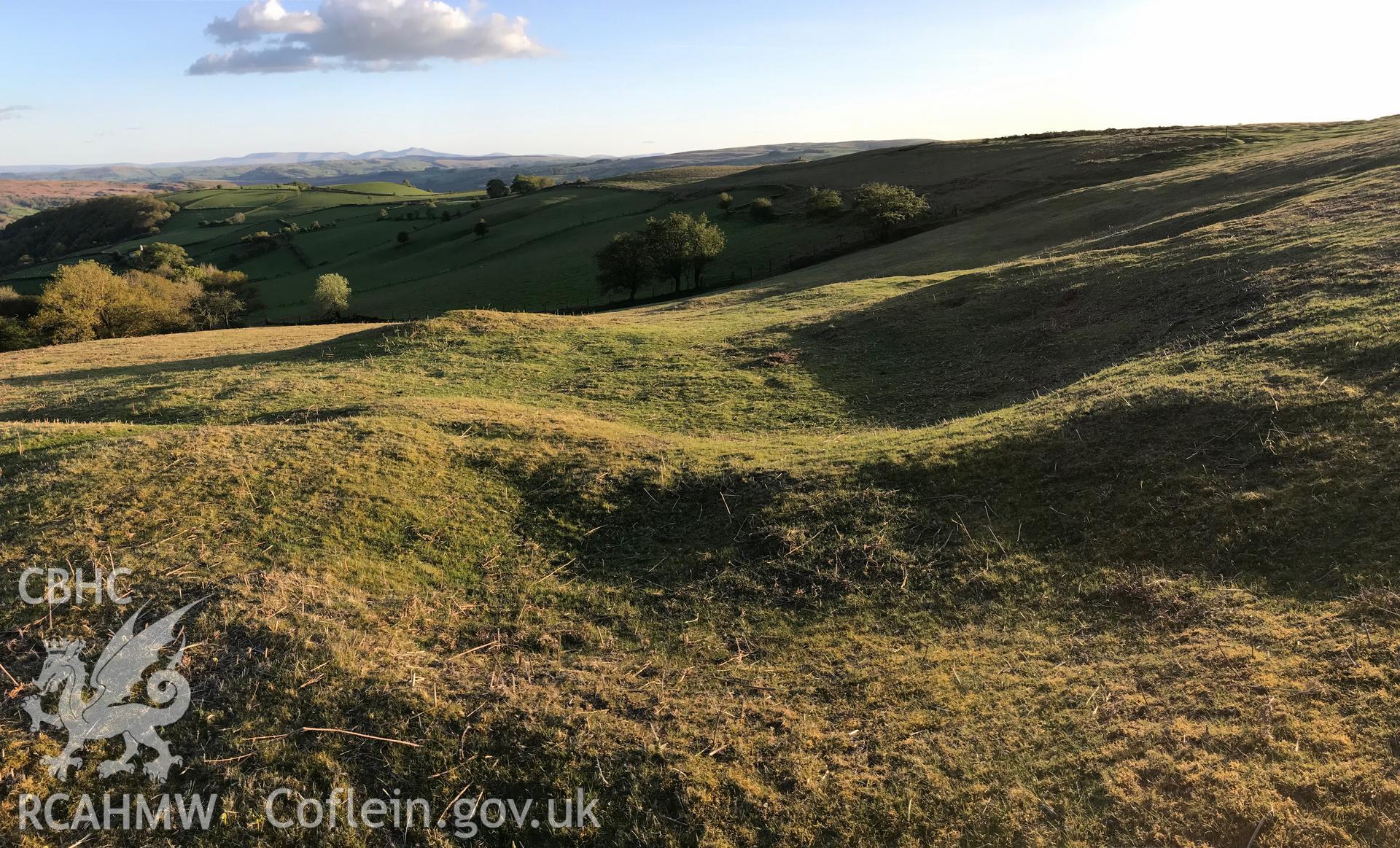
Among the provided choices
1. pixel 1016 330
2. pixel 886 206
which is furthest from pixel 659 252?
pixel 1016 330

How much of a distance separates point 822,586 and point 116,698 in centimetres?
897

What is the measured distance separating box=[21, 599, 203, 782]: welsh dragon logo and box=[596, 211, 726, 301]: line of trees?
5679cm

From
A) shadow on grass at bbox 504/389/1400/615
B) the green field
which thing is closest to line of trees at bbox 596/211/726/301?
the green field

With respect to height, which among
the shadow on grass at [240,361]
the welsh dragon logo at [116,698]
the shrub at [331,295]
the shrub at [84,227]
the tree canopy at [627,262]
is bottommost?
the welsh dragon logo at [116,698]

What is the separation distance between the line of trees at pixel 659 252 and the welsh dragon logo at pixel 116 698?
56.8m

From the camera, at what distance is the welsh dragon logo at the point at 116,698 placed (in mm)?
6758

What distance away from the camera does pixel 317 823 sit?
634cm

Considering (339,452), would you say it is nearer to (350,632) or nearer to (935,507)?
(350,632)

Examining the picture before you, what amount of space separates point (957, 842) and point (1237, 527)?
722 centimetres

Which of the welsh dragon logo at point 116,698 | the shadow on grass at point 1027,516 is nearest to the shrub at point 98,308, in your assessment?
the shadow on grass at point 1027,516

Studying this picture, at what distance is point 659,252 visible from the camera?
61.5m

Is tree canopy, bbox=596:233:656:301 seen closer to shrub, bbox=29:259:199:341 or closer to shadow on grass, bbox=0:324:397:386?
shadow on grass, bbox=0:324:397:386

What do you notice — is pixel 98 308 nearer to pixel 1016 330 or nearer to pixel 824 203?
pixel 1016 330

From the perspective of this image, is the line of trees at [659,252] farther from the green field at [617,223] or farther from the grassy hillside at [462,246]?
the grassy hillside at [462,246]
